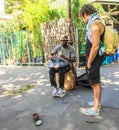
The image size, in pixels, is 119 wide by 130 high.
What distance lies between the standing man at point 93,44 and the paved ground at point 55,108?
329 mm

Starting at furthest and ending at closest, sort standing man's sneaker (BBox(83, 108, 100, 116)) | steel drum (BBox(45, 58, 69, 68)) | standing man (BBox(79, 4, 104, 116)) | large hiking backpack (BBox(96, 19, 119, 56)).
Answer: steel drum (BBox(45, 58, 69, 68)) < standing man's sneaker (BBox(83, 108, 100, 116)) < large hiking backpack (BBox(96, 19, 119, 56)) < standing man (BBox(79, 4, 104, 116))

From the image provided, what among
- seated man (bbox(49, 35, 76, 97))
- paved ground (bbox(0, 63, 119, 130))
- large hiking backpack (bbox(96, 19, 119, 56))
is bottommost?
paved ground (bbox(0, 63, 119, 130))

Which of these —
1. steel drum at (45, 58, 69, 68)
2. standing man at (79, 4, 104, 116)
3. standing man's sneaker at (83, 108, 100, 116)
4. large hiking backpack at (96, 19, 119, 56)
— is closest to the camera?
standing man at (79, 4, 104, 116)

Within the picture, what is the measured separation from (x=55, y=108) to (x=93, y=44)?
1.78 metres

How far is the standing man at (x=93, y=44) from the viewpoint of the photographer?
4.15 metres

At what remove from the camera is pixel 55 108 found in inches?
206

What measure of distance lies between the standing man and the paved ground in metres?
0.33

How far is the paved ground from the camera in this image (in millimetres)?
4402

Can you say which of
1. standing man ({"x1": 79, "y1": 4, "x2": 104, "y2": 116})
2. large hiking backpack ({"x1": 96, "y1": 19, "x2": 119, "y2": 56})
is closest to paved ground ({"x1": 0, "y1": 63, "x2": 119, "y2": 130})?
standing man ({"x1": 79, "y1": 4, "x2": 104, "y2": 116})

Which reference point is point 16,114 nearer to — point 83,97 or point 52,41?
point 83,97

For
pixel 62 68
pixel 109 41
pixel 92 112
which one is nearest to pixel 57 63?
pixel 62 68

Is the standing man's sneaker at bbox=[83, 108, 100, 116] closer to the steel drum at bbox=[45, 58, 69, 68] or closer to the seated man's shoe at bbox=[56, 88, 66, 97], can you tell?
the seated man's shoe at bbox=[56, 88, 66, 97]

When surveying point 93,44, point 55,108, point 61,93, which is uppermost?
point 93,44

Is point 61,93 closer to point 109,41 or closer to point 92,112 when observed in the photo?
point 92,112
